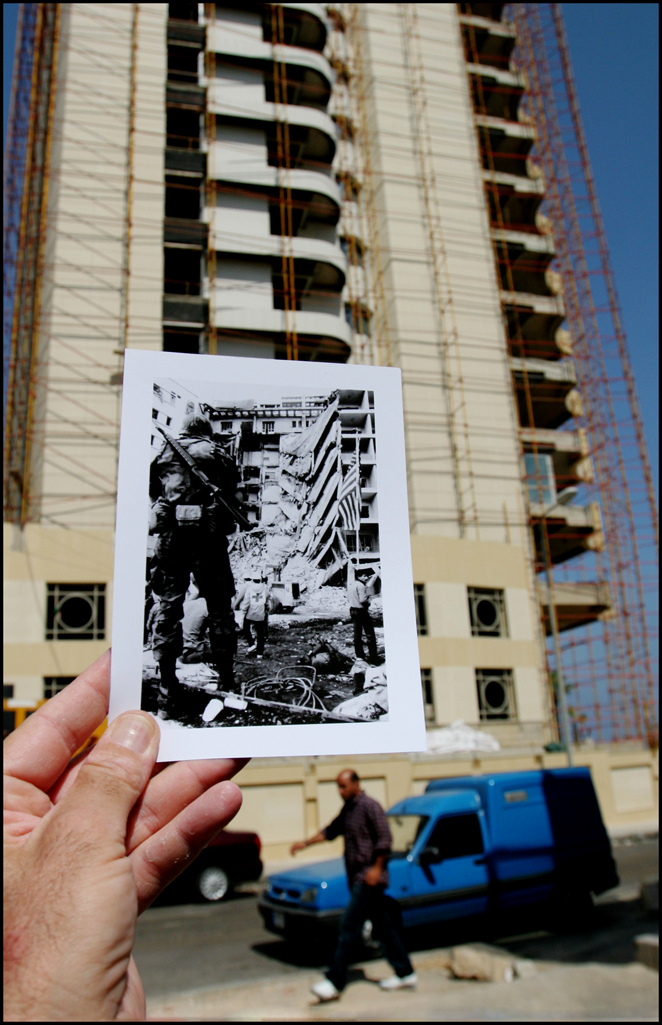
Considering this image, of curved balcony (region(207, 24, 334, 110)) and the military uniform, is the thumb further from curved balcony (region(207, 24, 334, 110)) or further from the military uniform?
curved balcony (region(207, 24, 334, 110))

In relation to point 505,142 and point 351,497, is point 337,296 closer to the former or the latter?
point 505,142

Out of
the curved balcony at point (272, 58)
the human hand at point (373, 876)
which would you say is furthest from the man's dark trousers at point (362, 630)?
the curved balcony at point (272, 58)

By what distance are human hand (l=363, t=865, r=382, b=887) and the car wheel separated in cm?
656

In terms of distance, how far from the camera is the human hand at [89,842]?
4.63 feet

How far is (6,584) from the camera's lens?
67.5 ft

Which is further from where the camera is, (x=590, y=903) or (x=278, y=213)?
(x=278, y=213)

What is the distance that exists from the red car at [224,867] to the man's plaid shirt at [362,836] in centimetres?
578

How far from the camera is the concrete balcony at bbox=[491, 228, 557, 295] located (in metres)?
32.8

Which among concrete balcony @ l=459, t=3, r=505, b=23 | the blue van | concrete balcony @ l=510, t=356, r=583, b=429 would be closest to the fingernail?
the blue van

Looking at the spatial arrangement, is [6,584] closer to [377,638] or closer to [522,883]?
[522,883]

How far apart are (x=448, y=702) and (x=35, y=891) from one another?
24.0 meters

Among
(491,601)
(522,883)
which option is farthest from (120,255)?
(522,883)

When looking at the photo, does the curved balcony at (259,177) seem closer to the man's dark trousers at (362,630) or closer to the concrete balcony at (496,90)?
the concrete balcony at (496,90)

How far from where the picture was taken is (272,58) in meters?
28.2
